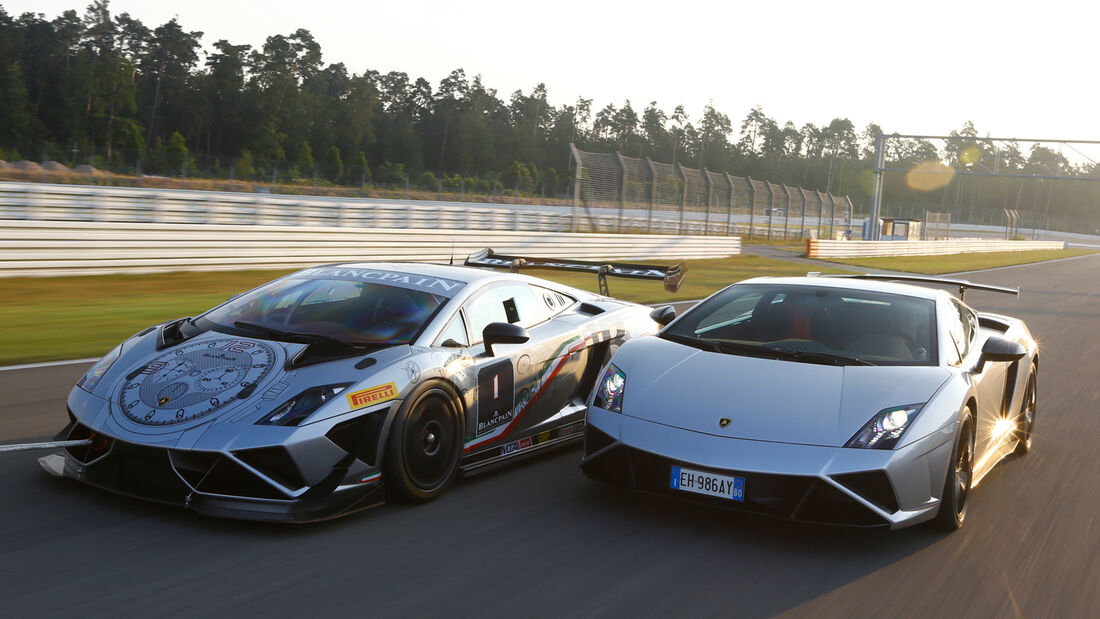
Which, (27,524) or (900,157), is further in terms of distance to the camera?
(900,157)

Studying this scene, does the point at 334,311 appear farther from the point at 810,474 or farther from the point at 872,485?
the point at 872,485

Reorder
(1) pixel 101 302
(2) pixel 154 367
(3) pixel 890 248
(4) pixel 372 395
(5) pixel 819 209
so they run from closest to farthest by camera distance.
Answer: (4) pixel 372 395 < (2) pixel 154 367 < (1) pixel 101 302 < (3) pixel 890 248 < (5) pixel 819 209

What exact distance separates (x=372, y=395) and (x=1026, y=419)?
4871mm

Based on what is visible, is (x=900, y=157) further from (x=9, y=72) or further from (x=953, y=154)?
(x=9, y=72)

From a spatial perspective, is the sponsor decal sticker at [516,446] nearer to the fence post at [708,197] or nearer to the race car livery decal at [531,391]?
the race car livery decal at [531,391]

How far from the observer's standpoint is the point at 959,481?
5.15 meters

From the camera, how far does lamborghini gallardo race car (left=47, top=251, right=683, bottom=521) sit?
14.4 feet

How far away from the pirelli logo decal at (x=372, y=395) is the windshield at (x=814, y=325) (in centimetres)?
184

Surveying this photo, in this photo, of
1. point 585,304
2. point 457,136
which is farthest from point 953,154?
point 585,304

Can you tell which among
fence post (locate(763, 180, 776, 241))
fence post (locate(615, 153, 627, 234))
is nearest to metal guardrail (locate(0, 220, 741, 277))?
fence post (locate(615, 153, 627, 234))

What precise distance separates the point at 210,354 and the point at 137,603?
159 cm

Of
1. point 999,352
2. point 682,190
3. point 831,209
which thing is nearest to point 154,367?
point 999,352

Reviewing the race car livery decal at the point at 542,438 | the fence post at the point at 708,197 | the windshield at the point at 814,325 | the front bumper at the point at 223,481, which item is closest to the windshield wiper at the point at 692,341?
the windshield at the point at 814,325

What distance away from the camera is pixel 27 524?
4.41 m
